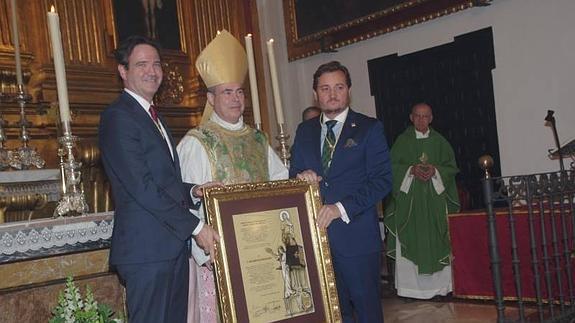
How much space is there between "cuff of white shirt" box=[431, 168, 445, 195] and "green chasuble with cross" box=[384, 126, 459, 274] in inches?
1.1

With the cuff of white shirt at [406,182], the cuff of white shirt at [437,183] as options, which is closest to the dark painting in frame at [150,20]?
the cuff of white shirt at [406,182]

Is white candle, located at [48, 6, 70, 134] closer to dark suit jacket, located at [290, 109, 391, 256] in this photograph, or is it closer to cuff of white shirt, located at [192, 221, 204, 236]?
cuff of white shirt, located at [192, 221, 204, 236]

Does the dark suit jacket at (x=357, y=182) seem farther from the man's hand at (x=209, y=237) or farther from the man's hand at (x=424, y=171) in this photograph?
the man's hand at (x=424, y=171)

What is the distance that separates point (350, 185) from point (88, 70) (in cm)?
382

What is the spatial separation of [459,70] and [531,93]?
2.83 feet

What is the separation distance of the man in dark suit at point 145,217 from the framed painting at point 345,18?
14.6 feet

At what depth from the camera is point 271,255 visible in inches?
97.5

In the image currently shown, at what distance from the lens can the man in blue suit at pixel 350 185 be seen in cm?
272

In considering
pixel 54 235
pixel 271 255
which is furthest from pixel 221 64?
pixel 54 235

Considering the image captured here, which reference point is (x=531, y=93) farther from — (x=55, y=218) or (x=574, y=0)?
(x=55, y=218)

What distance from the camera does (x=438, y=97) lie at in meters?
6.73

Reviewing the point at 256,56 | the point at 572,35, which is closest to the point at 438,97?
the point at 572,35

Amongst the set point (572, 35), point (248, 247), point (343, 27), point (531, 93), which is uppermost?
point (343, 27)

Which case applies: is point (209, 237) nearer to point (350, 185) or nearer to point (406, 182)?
point (350, 185)
